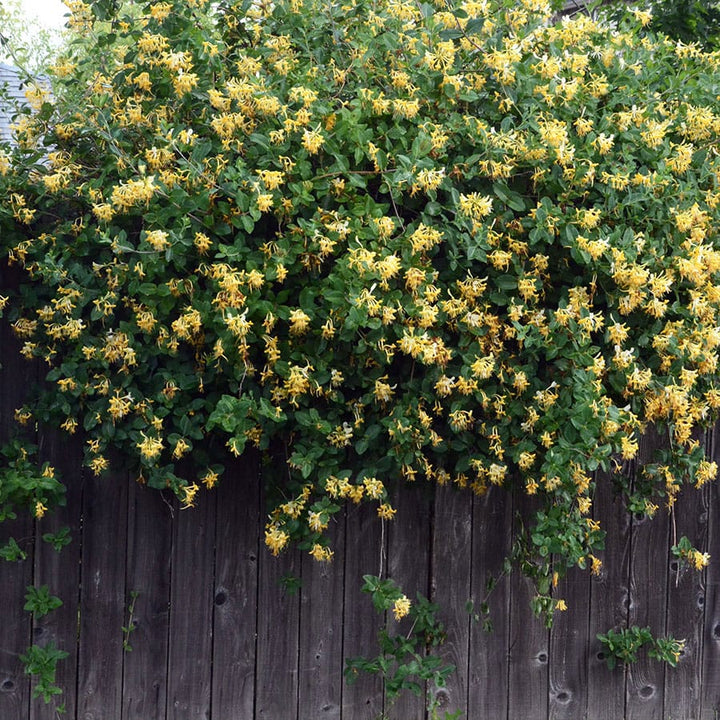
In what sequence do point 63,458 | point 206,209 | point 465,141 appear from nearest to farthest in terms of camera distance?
point 206,209
point 465,141
point 63,458

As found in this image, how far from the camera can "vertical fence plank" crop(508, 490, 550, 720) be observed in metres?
3.47

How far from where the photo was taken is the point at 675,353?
9.39 feet

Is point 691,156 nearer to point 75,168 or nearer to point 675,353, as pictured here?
point 675,353

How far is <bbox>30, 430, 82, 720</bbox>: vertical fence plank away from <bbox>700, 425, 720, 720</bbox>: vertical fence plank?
7.55 feet

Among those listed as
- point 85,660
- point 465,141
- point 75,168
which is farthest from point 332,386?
point 85,660

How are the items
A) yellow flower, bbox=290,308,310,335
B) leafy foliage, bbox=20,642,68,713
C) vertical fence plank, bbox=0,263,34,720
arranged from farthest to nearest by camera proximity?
vertical fence plank, bbox=0,263,34,720, leafy foliage, bbox=20,642,68,713, yellow flower, bbox=290,308,310,335

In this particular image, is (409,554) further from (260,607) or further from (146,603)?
(146,603)

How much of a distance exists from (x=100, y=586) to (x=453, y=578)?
1.21 meters

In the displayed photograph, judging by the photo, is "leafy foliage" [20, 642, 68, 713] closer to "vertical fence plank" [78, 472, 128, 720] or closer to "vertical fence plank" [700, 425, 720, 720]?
Result: "vertical fence plank" [78, 472, 128, 720]

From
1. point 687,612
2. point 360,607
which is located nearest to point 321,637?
point 360,607

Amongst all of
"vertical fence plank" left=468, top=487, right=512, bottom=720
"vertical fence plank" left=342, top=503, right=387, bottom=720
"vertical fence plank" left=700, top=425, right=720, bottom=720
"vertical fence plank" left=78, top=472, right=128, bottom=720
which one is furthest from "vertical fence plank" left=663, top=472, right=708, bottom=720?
"vertical fence plank" left=78, top=472, right=128, bottom=720

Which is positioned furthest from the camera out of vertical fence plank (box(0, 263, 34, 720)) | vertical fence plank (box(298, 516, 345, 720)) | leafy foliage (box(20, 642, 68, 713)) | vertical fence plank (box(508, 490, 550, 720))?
vertical fence plank (box(508, 490, 550, 720))

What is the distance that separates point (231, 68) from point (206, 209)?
562 millimetres

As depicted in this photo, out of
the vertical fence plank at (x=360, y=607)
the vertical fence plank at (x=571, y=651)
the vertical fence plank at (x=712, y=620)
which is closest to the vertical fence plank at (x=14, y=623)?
the vertical fence plank at (x=360, y=607)
